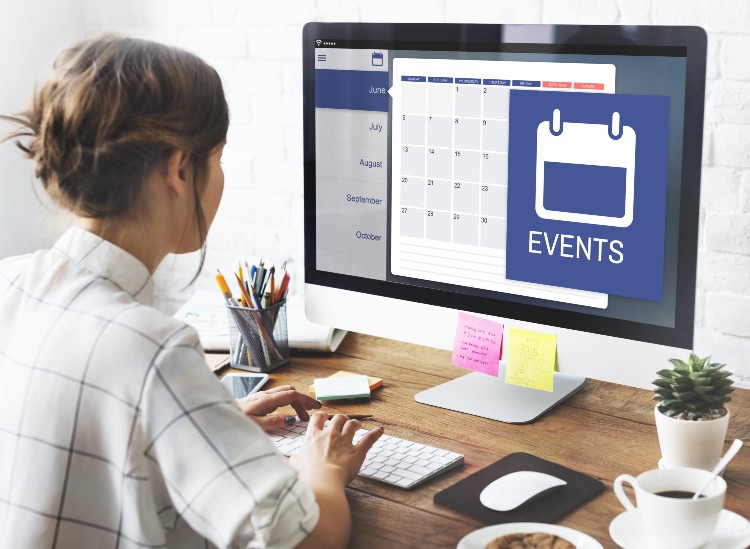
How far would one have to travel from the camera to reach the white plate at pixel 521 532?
96 cm

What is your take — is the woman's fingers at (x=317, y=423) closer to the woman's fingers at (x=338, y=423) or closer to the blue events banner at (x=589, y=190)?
the woman's fingers at (x=338, y=423)

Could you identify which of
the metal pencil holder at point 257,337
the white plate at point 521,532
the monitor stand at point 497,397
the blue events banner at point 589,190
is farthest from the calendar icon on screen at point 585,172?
the metal pencil holder at point 257,337

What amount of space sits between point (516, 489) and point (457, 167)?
440 mm

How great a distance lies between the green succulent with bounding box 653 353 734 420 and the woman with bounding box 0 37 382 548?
40cm

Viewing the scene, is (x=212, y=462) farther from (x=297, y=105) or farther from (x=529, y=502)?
(x=297, y=105)

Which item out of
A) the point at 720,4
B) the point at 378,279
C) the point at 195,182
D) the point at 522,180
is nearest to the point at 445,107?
the point at 522,180

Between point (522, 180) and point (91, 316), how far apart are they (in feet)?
1.88

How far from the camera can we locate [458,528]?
40.3 inches

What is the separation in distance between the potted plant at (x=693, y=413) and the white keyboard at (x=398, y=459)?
249 mm

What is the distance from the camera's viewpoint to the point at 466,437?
125 cm

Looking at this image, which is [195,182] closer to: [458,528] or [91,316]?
[91,316]

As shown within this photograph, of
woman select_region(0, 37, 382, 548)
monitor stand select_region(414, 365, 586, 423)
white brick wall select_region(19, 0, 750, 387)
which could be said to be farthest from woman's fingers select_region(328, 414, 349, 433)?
white brick wall select_region(19, 0, 750, 387)

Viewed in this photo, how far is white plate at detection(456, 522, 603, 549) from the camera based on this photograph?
3.16ft

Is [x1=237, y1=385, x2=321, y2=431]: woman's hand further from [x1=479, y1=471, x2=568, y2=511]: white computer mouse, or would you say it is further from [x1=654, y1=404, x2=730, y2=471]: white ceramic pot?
[x1=654, y1=404, x2=730, y2=471]: white ceramic pot
